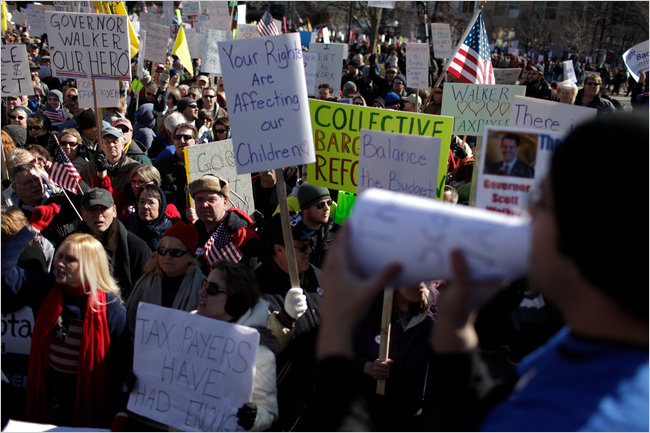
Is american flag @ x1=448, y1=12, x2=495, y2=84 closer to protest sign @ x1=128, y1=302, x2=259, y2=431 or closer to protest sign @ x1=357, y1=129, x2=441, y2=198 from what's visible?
protest sign @ x1=357, y1=129, x2=441, y2=198

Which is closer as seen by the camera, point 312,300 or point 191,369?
point 191,369

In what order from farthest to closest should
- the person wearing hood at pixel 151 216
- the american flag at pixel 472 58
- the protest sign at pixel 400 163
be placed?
the american flag at pixel 472 58 → the person wearing hood at pixel 151 216 → the protest sign at pixel 400 163

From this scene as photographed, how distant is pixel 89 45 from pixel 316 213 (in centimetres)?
342

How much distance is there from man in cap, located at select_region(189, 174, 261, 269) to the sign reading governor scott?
3.74 feet

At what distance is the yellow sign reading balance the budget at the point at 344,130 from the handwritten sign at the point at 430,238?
3136 mm

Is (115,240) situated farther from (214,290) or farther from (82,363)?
(214,290)

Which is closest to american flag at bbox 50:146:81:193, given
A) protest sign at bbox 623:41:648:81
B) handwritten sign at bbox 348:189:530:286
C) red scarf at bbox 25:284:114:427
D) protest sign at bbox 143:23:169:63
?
red scarf at bbox 25:284:114:427

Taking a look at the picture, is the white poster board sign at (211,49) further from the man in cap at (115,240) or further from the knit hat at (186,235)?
the knit hat at (186,235)

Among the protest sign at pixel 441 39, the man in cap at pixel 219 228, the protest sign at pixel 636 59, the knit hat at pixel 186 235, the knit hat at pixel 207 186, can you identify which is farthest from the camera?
the protest sign at pixel 441 39

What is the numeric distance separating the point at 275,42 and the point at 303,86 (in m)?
0.30

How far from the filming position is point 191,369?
9.12ft

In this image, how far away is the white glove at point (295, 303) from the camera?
314 centimetres

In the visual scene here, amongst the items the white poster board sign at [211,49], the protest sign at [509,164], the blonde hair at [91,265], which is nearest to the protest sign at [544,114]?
the protest sign at [509,164]

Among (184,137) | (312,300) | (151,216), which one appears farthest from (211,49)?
(312,300)
